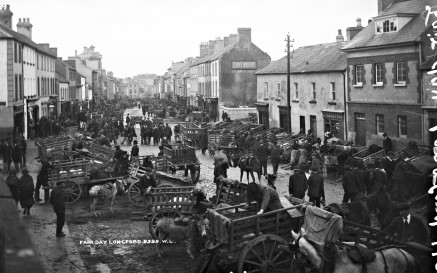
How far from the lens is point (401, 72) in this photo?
88.7ft

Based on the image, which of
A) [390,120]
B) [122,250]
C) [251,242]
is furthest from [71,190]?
[390,120]

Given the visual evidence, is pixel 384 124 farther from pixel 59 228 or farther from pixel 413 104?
pixel 59 228

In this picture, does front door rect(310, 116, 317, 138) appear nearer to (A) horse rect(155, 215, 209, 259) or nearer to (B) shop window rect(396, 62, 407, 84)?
(B) shop window rect(396, 62, 407, 84)

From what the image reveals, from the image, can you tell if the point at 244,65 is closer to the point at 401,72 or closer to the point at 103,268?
the point at 401,72

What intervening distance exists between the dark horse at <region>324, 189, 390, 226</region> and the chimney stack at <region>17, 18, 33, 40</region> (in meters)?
51.7

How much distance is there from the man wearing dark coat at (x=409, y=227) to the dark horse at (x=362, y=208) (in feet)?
4.12

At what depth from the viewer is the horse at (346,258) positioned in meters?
7.62

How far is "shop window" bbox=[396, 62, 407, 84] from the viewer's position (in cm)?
2666

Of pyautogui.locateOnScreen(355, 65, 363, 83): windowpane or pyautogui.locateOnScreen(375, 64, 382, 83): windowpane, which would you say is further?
pyautogui.locateOnScreen(355, 65, 363, 83): windowpane

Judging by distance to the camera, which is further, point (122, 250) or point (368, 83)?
point (368, 83)

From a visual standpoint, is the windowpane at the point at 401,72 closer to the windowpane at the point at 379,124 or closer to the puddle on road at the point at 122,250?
the windowpane at the point at 379,124

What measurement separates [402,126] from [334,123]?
757 cm

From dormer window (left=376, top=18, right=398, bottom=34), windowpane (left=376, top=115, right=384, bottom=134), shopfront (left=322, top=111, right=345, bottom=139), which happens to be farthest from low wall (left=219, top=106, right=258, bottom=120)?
windowpane (left=376, top=115, right=384, bottom=134)

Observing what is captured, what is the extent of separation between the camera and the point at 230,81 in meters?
63.1
